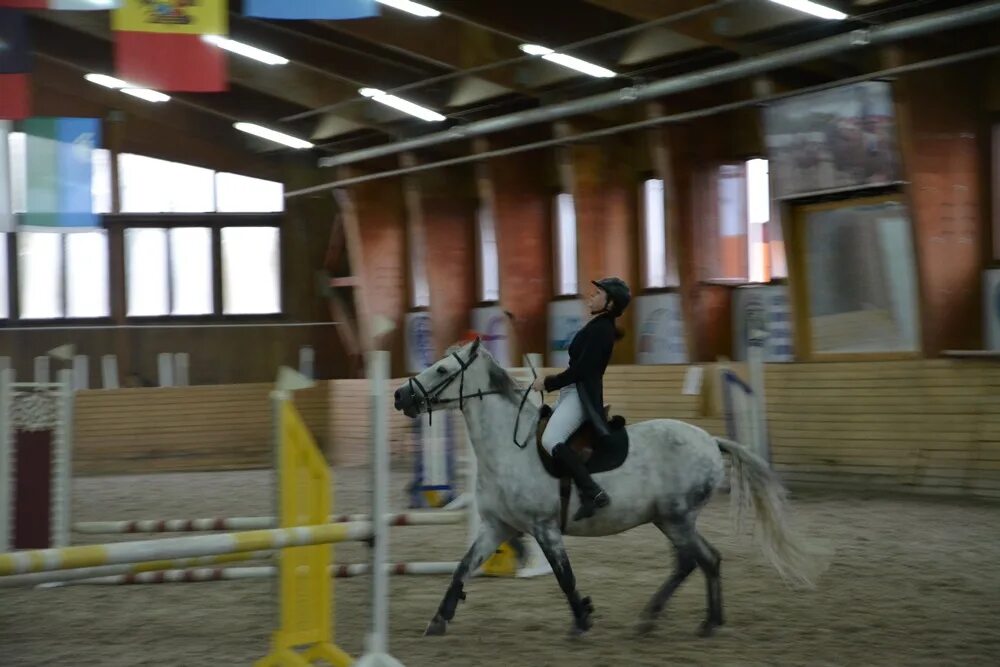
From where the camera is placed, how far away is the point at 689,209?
17.4m

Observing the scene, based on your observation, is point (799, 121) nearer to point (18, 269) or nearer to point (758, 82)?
point (758, 82)

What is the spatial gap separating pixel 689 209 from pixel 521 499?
11.3 metres

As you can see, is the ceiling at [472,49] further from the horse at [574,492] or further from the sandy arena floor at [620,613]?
the horse at [574,492]

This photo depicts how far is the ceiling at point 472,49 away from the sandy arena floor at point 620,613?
6.11 m

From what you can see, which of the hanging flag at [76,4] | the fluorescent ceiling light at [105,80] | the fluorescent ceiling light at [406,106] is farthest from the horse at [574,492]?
the fluorescent ceiling light at [105,80]

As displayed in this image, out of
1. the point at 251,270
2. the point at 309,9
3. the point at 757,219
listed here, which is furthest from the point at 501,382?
the point at 251,270

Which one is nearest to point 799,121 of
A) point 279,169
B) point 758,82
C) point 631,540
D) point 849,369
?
point 758,82

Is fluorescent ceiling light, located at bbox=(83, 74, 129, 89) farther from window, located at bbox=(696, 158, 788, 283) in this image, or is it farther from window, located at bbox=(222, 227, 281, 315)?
window, located at bbox=(696, 158, 788, 283)

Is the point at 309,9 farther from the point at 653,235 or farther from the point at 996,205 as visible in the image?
the point at 653,235

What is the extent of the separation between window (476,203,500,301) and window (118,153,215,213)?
17.7 feet

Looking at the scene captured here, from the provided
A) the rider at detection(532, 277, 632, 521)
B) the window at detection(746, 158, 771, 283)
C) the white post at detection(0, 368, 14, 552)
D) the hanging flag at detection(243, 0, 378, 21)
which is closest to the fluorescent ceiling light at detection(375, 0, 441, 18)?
the window at detection(746, 158, 771, 283)

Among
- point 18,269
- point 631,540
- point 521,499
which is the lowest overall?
point 631,540

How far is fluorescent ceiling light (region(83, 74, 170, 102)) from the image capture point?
74.5 feet

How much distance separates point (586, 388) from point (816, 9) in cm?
832
